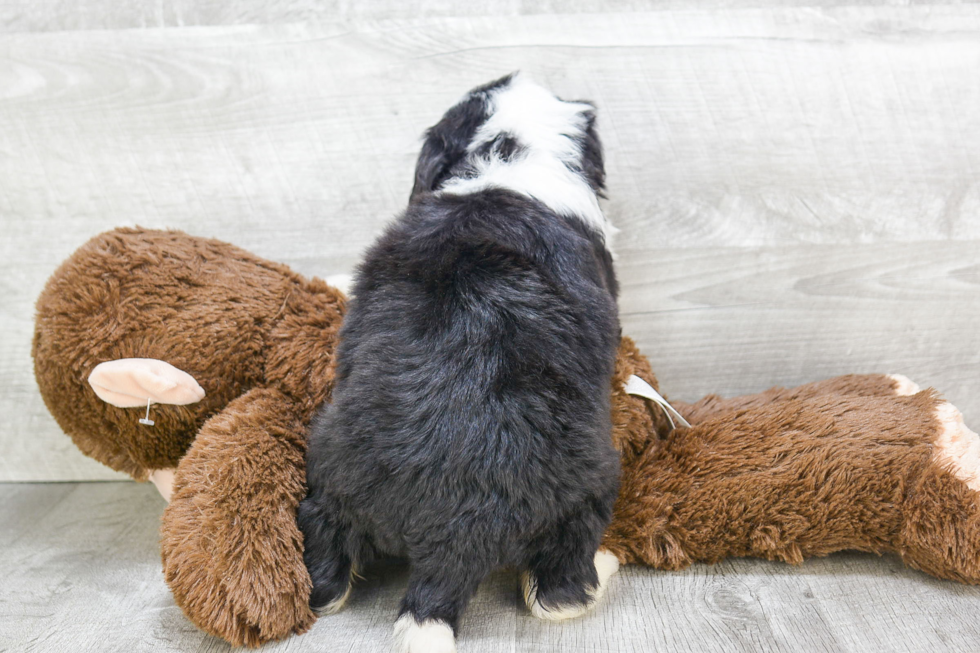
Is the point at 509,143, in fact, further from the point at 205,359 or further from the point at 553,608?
the point at 553,608

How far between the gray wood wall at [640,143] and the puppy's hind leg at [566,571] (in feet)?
1.97

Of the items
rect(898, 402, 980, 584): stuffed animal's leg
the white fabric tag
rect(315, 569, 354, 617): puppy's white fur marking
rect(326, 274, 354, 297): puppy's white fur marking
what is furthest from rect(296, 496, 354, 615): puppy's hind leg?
rect(898, 402, 980, 584): stuffed animal's leg

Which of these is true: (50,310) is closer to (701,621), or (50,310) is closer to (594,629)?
(594,629)

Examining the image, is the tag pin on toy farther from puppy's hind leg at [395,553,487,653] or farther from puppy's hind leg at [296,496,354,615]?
puppy's hind leg at [395,553,487,653]

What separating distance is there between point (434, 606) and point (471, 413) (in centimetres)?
28

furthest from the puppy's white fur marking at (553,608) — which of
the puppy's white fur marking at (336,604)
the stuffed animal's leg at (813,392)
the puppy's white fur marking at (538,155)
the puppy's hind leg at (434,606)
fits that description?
the puppy's white fur marking at (538,155)

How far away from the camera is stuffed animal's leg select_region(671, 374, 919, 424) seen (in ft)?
4.52

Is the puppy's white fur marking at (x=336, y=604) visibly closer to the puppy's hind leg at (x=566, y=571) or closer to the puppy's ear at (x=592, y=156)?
the puppy's hind leg at (x=566, y=571)

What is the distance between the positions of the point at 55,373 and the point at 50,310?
0.36 feet

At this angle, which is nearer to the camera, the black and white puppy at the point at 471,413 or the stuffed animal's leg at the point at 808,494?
the black and white puppy at the point at 471,413

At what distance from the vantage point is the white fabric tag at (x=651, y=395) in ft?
4.10

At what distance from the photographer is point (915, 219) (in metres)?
1.48

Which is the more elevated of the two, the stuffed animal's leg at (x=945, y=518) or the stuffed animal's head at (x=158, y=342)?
the stuffed animal's head at (x=158, y=342)

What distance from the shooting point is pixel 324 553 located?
42.5 inches
